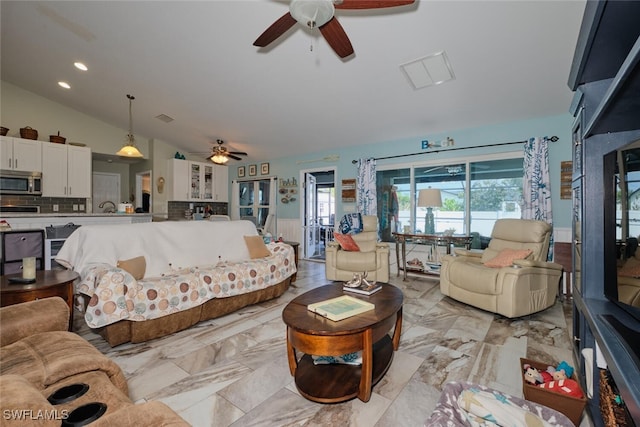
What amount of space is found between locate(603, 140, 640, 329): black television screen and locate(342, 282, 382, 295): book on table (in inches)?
52.0

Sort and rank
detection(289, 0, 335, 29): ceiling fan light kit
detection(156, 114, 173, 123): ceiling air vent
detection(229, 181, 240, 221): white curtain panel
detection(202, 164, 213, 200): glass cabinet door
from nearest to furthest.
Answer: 1. detection(289, 0, 335, 29): ceiling fan light kit
2. detection(156, 114, 173, 123): ceiling air vent
3. detection(202, 164, 213, 200): glass cabinet door
4. detection(229, 181, 240, 221): white curtain panel

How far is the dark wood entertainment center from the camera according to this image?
0.96m

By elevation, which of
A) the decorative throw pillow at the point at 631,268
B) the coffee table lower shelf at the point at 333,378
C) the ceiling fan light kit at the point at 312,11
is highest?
the ceiling fan light kit at the point at 312,11

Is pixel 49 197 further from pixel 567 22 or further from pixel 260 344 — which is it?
pixel 567 22

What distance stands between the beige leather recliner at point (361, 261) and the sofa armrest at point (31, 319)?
3089 millimetres

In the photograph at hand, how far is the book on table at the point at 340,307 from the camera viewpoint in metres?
1.70

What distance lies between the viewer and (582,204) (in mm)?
1635

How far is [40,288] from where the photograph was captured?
1.97 meters

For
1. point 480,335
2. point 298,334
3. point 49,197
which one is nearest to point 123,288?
point 298,334

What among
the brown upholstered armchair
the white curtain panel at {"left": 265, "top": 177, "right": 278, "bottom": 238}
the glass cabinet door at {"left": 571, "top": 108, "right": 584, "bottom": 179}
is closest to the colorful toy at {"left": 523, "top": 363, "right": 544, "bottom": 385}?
the glass cabinet door at {"left": 571, "top": 108, "right": 584, "bottom": 179}

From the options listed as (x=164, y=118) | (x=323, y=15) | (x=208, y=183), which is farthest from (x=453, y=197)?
(x=208, y=183)

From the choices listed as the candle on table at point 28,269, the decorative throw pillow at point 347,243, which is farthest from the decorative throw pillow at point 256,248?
the candle on table at point 28,269

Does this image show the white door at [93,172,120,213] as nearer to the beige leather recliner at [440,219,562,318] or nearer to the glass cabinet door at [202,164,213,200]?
the glass cabinet door at [202,164,213,200]

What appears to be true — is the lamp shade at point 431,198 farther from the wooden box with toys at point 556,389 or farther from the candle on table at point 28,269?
the candle on table at point 28,269
